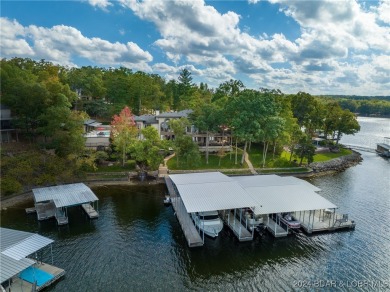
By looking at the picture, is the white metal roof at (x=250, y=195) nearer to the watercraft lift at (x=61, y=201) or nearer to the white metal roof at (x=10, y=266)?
the watercraft lift at (x=61, y=201)

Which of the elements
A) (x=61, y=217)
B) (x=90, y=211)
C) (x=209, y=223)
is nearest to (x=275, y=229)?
(x=209, y=223)

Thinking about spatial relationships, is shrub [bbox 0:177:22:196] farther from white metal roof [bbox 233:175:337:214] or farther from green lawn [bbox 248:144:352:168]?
green lawn [bbox 248:144:352:168]

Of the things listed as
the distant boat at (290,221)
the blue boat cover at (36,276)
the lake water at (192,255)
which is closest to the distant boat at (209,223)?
the lake water at (192,255)

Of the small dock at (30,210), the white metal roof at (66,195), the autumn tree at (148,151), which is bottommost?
the small dock at (30,210)

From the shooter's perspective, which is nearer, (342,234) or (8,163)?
(342,234)

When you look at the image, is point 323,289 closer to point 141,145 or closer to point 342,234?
point 342,234

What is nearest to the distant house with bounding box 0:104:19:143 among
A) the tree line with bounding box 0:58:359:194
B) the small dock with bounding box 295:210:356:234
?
the tree line with bounding box 0:58:359:194

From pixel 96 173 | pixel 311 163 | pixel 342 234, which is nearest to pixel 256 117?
pixel 311 163
